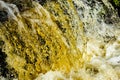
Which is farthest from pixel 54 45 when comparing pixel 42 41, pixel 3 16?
pixel 3 16

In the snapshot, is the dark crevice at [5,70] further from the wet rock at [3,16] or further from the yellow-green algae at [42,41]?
the wet rock at [3,16]

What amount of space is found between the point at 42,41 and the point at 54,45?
29 centimetres

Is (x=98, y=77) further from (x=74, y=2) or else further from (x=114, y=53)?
(x=74, y=2)

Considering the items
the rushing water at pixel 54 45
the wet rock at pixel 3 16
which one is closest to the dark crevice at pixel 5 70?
the rushing water at pixel 54 45

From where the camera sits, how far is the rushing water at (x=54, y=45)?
583cm

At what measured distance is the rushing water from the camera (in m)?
5.83

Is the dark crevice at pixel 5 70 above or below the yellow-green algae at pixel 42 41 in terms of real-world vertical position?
below

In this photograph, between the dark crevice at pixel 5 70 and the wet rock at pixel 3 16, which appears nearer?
the dark crevice at pixel 5 70

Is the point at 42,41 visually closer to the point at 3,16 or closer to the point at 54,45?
the point at 54,45

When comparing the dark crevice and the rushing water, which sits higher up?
the rushing water

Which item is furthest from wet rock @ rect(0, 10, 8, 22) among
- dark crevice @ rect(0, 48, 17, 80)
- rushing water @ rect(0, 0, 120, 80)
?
dark crevice @ rect(0, 48, 17, 80)

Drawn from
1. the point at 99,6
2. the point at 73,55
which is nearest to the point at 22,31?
the point at 73,55

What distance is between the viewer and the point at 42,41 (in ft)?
20.6

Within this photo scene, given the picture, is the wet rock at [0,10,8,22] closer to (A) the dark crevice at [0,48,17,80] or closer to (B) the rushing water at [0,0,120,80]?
(B) the rushing water at [0,0,120,80]
